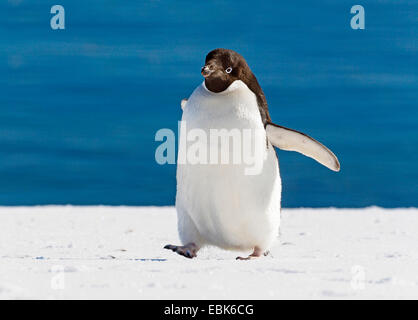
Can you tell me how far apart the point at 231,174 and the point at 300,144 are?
52cm

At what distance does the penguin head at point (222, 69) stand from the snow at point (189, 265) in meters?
0.99

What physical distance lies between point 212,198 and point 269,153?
439mm

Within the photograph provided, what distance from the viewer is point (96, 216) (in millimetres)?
7906

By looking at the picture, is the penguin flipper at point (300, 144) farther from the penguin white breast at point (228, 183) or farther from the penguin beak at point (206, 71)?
the penguin beak at point (206, 71)

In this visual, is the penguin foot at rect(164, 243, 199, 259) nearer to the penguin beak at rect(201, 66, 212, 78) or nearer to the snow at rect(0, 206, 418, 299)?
the snow at rect(0, 206, 418, 299)

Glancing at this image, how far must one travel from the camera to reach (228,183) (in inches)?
176

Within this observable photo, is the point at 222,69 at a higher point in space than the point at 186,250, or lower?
higher

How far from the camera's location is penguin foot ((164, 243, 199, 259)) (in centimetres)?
448

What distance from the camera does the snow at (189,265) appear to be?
302 centimetres

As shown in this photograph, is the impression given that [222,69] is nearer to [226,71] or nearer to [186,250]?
[226,71]

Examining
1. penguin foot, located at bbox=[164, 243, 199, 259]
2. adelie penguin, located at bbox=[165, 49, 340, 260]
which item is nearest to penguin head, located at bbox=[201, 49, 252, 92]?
adelie penguin, located at bbox=[165, 49, 340, 260]

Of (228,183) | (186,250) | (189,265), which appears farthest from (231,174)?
(189,265)

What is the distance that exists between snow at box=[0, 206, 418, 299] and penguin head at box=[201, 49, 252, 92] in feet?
3.23
